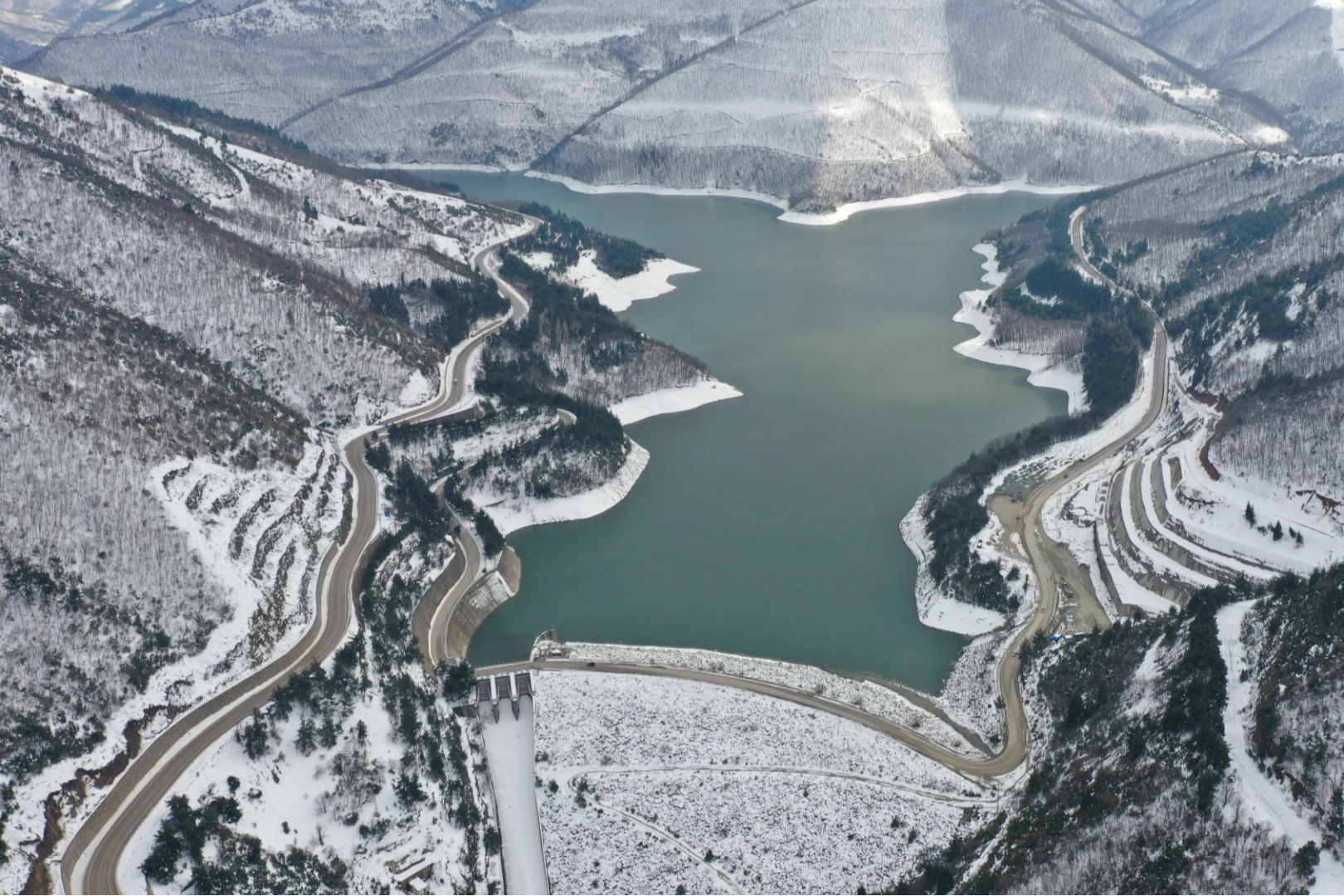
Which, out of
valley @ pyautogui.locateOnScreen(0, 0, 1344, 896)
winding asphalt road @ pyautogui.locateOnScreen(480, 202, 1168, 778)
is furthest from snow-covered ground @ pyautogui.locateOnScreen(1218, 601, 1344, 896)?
winding asphalt road @ pyautogui.locateOnScreen(480, 202, 1168, 778)

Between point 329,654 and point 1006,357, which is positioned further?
point 1006,357

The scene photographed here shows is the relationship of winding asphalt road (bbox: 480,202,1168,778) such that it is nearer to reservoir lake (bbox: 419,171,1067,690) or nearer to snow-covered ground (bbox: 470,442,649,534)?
reservoir lake (bbox: 419,171,1067,690)

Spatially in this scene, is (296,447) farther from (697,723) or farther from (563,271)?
(563,271)

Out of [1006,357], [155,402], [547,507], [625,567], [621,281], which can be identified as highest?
[621,281]

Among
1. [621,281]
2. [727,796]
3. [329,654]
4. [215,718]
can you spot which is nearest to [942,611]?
[727,796]

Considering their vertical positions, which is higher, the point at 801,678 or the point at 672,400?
the point at 672,400

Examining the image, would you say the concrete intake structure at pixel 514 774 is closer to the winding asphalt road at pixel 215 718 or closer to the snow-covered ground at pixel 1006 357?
the winding asphalt road at pixel 215 718

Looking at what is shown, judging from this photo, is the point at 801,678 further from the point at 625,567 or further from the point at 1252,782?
the point at 1252,782
